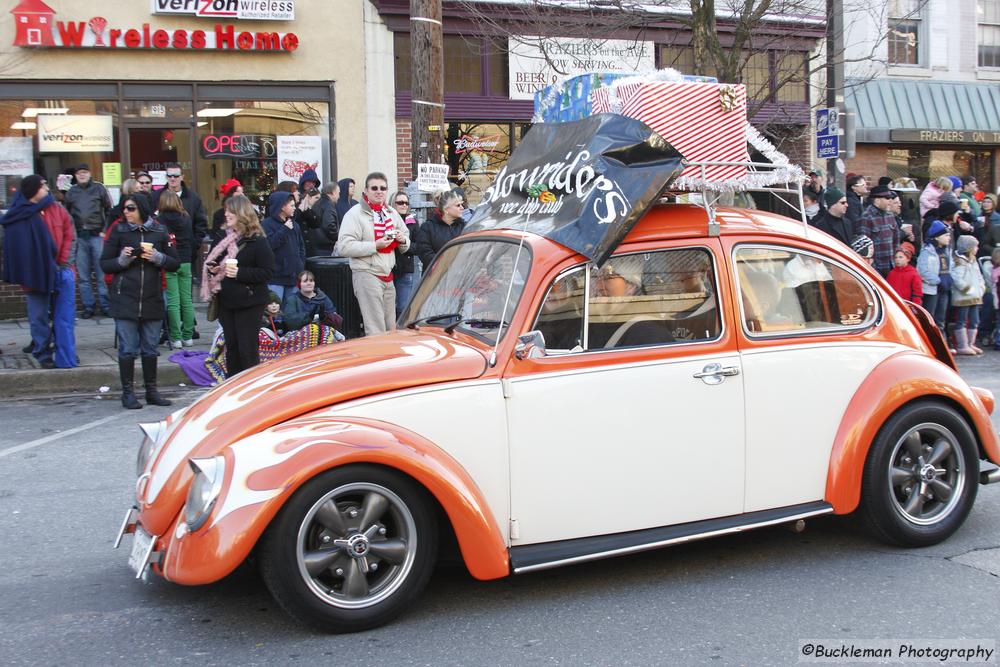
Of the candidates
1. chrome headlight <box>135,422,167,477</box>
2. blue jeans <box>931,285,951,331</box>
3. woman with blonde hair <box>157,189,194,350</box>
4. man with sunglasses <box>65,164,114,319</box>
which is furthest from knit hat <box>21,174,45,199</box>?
blue jeans <box>931,285,951,331</box>

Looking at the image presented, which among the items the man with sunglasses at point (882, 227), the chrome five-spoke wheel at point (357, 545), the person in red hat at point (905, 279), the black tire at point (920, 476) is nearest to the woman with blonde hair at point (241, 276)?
the chrome five-spoke wheel at point (357, 545)

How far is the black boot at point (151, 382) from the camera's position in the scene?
369 inches

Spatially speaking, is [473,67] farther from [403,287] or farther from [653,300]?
[653,300]

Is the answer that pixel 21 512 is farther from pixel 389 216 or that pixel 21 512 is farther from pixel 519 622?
pixel 389 216

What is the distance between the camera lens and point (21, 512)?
610 centimetres

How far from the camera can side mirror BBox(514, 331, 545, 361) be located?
4.44m

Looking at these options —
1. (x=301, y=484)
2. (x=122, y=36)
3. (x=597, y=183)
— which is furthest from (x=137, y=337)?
(x=122, y=36)

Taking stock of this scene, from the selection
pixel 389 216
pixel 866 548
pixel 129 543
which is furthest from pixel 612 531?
pixel 389 216

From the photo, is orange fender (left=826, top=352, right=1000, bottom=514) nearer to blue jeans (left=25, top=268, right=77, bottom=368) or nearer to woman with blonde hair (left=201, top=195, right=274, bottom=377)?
woman with blonde hair (left=201, top=195, right=274, bottom=377)

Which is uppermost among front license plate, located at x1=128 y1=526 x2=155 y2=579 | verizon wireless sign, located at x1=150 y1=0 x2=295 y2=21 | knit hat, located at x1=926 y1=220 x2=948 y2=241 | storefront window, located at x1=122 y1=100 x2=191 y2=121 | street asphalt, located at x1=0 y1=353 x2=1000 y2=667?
verizon wireless sign, located at x1=150 y1=0 x2=295 y2=21

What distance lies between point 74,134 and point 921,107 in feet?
56.6

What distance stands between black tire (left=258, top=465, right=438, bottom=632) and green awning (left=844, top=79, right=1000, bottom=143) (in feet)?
64.4

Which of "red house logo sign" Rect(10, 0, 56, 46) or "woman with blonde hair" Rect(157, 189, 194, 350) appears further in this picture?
"red house logo sign" Rect(10, 0, 56, 46)

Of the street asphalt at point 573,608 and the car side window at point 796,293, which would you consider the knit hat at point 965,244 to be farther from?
the car side window at point 796,293
